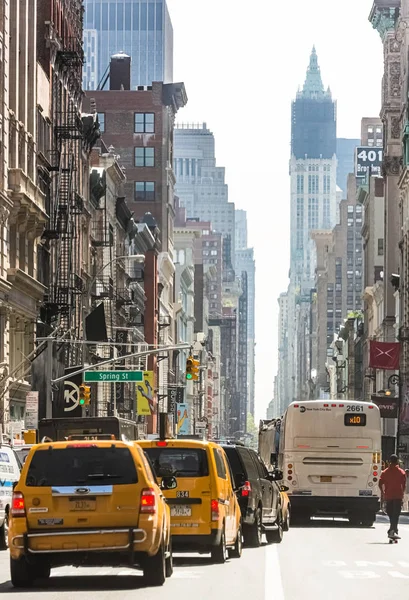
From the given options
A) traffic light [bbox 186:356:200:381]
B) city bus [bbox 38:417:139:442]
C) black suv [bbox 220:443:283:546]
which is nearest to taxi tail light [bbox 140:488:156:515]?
black suv [bbox 220:443:283:546]

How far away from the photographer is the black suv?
29.9 meters

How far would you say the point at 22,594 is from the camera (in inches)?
744

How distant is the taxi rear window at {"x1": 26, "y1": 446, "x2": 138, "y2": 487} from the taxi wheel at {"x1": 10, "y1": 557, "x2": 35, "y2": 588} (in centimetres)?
99

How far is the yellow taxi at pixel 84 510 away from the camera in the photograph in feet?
64.8

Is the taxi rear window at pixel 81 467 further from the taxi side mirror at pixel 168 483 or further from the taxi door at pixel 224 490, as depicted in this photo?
the taxi door at pixel 224 490

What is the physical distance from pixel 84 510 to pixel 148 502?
0.81m

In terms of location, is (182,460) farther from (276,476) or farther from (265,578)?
(276,476)

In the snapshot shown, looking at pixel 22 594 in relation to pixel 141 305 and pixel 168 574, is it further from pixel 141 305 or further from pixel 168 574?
pixel 141 305

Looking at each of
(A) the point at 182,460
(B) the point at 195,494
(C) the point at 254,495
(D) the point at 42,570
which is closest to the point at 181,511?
(B) the point at 195,494

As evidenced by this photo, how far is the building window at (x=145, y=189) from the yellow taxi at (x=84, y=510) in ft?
411

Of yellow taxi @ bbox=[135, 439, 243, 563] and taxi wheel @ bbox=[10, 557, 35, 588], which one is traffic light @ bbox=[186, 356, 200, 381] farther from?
taxi wheel @ bbox=[10, 557, 35, 588]

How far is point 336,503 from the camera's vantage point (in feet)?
142

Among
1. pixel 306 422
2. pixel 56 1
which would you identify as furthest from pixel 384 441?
pixel 56 1

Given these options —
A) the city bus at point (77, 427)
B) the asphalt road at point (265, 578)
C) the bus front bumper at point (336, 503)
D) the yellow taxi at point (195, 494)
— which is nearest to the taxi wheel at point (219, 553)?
the yellow taxi at point (195, 494)
